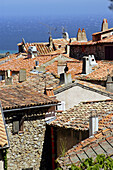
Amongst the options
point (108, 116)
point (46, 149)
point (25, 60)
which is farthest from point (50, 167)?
point (25, 60)

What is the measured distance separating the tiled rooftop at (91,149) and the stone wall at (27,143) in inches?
185

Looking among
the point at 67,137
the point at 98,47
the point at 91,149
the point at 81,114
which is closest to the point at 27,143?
the point at 67,137

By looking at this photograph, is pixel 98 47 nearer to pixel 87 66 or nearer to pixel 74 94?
pixel 87 66

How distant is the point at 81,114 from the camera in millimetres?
19625

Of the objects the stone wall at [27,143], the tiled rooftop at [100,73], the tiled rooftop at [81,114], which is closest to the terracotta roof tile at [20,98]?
the stone wall at [27,143]

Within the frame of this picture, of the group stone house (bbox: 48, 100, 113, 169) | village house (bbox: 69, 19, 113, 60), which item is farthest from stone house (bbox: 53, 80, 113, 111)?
village house (bbox: 69, 19, 113, 60)

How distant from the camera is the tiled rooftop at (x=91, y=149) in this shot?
12.7m

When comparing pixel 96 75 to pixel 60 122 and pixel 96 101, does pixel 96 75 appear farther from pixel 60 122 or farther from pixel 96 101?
pixel 60 122

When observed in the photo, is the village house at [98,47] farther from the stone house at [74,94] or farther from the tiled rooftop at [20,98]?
the tiled rooftop at [20,98]

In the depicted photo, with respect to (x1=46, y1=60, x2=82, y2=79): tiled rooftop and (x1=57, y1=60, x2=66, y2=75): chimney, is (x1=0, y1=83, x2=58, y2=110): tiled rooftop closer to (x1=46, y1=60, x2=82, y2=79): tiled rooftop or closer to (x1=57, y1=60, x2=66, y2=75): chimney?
(x1=57, y1=60, x2=66, y2=75): chimney

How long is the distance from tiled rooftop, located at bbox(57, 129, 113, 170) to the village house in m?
25.5

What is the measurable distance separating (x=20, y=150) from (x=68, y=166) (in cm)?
590

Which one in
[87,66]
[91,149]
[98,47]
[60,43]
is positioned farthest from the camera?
[60,43]

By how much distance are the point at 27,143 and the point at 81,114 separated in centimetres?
244
